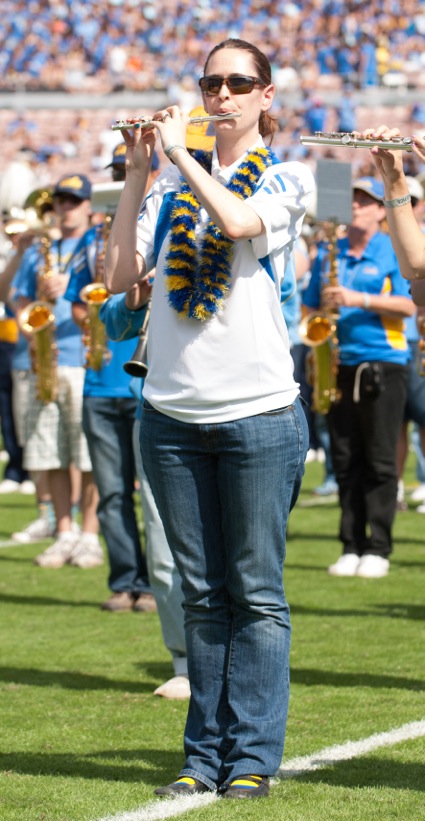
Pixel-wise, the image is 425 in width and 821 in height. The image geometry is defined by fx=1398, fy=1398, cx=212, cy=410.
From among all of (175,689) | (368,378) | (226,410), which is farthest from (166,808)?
(368,378)

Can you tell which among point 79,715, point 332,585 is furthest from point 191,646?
point 332,585

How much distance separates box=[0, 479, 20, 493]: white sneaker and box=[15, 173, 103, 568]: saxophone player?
4155mm

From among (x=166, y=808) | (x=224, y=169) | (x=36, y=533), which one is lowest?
(x=36, y=533)

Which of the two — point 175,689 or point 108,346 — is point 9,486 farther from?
point 175,689

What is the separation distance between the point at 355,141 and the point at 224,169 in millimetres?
399

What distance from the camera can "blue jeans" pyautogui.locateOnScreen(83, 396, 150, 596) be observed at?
7.41 meters

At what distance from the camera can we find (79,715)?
17.2ft

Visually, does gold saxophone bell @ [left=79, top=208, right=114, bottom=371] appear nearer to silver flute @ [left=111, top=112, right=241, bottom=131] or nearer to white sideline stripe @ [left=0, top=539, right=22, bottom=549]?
white sideline stripe @ [left=0, top=539, right=22, bottom=549]

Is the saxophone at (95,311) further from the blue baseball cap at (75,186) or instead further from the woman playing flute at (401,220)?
the woman playing flute at (401,220)

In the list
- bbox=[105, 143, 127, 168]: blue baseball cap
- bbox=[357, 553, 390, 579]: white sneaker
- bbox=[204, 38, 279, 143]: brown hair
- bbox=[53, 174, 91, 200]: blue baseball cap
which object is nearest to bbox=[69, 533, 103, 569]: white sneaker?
bbox=[357, 553, 390, 579]: white sneaker

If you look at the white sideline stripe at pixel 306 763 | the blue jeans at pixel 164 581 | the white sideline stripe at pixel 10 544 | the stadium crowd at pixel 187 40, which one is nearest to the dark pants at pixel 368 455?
the white sideline stripe at pixel 10 544

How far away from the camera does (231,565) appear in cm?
396

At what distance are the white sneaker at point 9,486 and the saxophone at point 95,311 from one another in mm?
5821

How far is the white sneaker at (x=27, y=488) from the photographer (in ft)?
43.9
